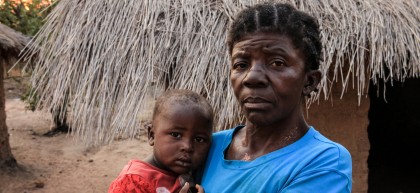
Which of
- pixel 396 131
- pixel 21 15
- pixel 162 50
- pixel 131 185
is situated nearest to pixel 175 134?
pixel 131 185

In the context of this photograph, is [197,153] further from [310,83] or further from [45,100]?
[45,100]

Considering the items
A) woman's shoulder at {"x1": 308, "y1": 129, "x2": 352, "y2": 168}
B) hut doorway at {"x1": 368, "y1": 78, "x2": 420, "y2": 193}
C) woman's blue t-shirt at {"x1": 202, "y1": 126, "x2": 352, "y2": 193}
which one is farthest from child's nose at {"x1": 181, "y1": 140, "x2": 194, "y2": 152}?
hut doorway at {"x1": 368, "y1": 78, "x2": 420, "y2": 193}

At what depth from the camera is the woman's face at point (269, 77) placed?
133cm

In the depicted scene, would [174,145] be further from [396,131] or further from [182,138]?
[396,131]

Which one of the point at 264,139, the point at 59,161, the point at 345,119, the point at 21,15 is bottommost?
the point at 59,161

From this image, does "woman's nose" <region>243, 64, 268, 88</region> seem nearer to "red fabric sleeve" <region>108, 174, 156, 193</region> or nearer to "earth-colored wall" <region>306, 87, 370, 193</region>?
"red fabric sleeve" <region>108, 174, 156, 193</region>

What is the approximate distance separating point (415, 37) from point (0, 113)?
5838 millimetres

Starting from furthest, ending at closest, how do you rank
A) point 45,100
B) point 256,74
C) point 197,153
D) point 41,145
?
point 41,145 → point 45,100 → point 197,153 → point 256,74

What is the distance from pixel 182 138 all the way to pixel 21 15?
34.3 ft

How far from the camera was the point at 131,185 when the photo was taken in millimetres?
1689

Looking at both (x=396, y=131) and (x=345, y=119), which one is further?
(x=396, y=131)

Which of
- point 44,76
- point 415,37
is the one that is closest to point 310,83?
point 415,37

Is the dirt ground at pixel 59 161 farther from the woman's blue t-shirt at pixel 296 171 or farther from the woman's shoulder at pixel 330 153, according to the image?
the woman's shoulder at pixel 330 153

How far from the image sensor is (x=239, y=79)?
1.40 m
